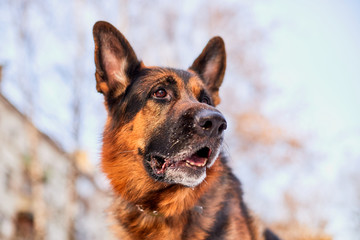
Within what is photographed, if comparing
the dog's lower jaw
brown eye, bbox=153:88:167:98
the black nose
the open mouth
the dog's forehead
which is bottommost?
the dog's lower jaw

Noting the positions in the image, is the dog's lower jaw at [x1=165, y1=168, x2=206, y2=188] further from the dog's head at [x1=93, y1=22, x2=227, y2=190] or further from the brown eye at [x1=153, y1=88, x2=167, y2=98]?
the brown eye at [x1=153, y1=88, x2=167, y2=98]

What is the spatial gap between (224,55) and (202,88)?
733 mm

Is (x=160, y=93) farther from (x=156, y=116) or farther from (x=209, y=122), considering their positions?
(x=209, y=122)

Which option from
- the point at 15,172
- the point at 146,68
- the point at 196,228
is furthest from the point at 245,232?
the point at 15,172

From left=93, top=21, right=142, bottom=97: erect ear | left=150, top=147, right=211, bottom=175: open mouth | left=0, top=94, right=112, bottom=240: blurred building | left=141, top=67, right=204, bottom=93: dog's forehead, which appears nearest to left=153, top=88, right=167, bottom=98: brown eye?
left=141, top=67, right=204, bottom=93: dog's forehead

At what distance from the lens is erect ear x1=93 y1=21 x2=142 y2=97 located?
3.45 metres

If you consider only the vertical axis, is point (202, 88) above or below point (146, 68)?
below

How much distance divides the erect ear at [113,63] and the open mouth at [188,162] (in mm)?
1131

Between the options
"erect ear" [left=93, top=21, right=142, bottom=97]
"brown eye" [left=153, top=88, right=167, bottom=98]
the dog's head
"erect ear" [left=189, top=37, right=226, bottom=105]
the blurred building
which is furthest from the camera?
the blurred building

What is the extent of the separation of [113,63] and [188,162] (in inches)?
63.6

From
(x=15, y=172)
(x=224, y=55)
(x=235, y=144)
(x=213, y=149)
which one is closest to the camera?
(x=213, y=149)

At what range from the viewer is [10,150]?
97.0ft

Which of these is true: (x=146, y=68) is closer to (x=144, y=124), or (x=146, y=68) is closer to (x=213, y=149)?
(x=144, y=124)

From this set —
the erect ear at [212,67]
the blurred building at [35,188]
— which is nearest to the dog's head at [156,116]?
the erect ear at [212,67]
